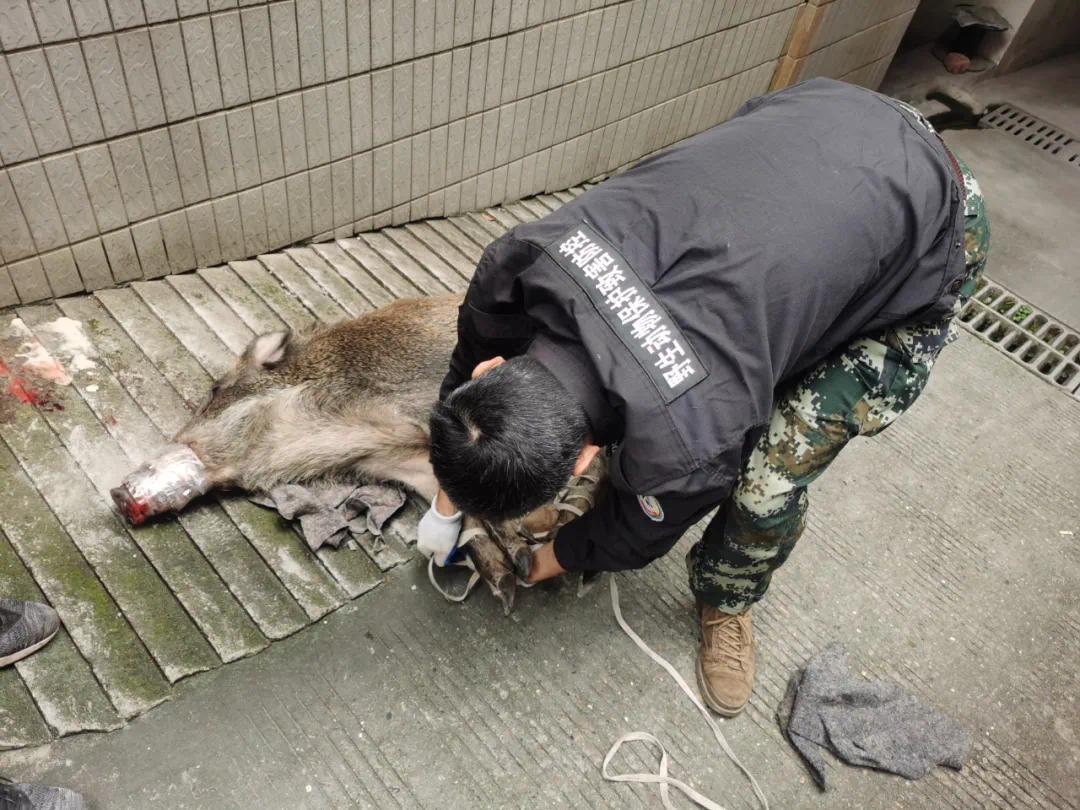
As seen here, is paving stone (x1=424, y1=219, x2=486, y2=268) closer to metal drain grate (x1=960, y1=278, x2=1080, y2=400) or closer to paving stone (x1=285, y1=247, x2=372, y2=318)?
paving stone (x1=285, y1=247, x2=372, y2=318)

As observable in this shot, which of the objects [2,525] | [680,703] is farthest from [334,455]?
[680,703]

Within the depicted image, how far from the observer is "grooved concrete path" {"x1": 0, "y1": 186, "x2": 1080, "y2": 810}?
2.03 meters

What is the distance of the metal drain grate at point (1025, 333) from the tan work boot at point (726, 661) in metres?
2.34

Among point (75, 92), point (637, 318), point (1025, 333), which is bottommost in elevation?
point (1025, 333)

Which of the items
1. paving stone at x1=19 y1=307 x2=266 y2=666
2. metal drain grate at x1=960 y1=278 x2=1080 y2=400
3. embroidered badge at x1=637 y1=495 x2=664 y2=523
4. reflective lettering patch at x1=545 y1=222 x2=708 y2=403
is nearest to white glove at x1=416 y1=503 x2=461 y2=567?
paving stone at x1=19 y1=307 x2=266 y2=666

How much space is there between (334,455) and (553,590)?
847 mm

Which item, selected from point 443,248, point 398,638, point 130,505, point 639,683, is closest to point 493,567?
point 398,638

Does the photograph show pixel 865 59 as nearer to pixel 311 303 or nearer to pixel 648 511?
pixel 311 303

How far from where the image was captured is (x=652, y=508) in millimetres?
1827

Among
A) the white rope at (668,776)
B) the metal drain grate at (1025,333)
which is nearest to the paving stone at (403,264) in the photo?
the white rope at (668,776)

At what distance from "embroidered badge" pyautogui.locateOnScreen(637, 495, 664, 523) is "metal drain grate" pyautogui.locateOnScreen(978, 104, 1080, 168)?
17.0 ft

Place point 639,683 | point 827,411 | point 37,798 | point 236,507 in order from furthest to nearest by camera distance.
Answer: point 236,507
point 639,683
point 827,411
point 37,798

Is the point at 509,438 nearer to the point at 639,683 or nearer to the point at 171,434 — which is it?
the point at 639,683

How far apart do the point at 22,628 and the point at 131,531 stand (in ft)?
1.34
